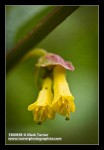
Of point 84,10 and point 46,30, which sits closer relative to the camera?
point 46,30

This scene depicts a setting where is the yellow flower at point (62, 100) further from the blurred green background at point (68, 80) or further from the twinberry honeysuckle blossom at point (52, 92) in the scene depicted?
the blurred green background at point (68, 80)

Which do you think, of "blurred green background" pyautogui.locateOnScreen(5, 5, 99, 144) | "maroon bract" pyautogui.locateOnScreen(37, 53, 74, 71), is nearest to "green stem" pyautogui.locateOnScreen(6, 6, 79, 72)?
"maroon bract" pyautogui.locateOnScreen(37, 53, 74, 71)

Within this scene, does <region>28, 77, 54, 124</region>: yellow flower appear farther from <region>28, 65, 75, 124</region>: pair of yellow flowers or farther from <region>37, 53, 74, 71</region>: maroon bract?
<region>37, 53, 74, 71</region>: maroon bract

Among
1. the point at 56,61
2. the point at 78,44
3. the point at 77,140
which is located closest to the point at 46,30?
the point at 56,61

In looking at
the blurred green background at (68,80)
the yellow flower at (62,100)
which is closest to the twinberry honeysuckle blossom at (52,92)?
the yellow flower at (62,100)

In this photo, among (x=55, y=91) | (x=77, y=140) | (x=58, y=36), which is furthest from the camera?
(x=58, y=36)

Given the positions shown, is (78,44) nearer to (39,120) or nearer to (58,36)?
(58,36)
